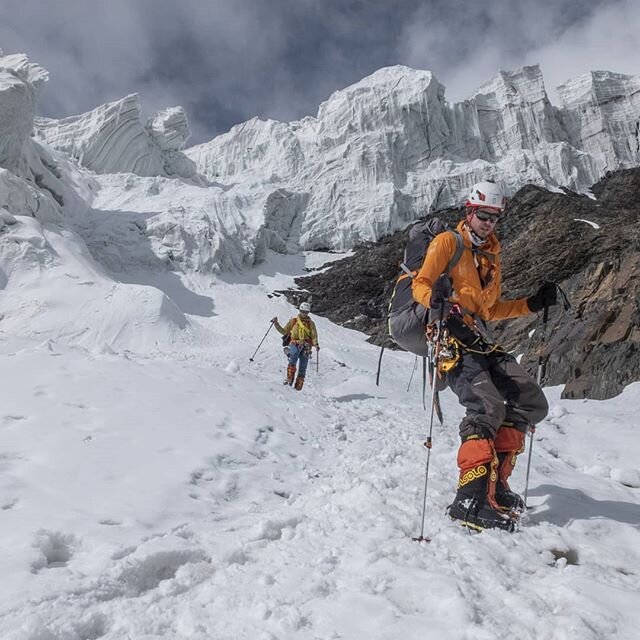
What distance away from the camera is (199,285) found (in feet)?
141

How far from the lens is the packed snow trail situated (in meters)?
2.35

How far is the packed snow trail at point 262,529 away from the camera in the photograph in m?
2.35

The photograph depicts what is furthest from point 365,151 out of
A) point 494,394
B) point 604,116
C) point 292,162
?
point 494,394

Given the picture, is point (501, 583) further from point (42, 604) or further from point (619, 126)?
point (619, 126)

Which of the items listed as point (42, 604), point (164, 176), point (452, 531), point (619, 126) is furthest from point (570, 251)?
point (619, 126)

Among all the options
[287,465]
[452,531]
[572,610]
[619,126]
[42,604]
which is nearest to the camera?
[42,604]

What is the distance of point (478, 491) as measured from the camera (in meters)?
3.73

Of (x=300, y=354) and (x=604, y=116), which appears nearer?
(x=300, y=354)

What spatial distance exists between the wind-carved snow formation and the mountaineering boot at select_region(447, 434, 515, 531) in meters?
33.2

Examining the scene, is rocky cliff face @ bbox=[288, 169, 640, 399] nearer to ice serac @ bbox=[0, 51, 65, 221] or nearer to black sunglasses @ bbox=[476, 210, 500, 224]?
black sunglasses @ bbox=[476, 210, 500, 224]

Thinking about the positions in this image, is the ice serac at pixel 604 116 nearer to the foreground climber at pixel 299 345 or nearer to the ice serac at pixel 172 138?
the ice serac at pixel 172 138

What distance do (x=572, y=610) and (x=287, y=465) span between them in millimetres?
3313

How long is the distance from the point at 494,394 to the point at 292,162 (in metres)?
69.6

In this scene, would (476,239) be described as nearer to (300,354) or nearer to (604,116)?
(300,354)
